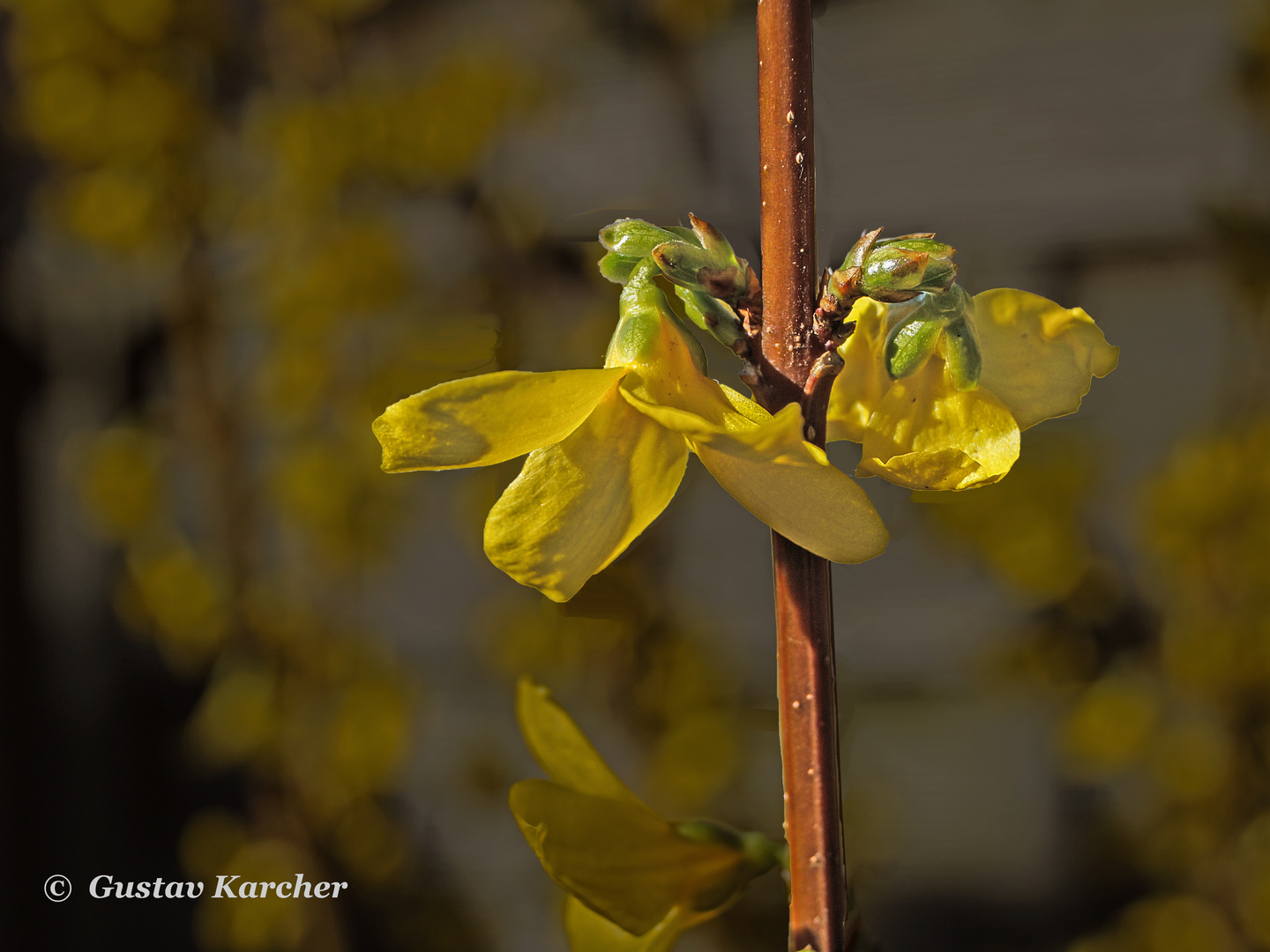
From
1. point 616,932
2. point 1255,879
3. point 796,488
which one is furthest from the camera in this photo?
point 1255,879

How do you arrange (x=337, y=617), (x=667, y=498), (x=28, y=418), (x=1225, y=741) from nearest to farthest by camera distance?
(x=667, y=498) → (x=1225, y=741) → (x=337, y=617) → (x=28, y=418)

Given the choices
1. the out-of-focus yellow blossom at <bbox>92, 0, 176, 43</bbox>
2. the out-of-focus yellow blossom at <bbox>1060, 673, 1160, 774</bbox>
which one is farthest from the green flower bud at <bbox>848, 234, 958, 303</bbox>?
the out-of-focus yellow blossom at <bbox>92, 0, 176, 43</bbox>

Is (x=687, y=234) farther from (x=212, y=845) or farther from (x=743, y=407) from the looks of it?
(x=212, y=845)

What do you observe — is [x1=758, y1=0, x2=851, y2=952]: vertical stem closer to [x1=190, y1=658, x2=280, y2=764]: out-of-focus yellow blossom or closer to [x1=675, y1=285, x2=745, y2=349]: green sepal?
[x1=675, y1=285, x2=745, y2=349]: green sepal

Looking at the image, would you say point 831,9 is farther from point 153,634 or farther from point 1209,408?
point 153,634

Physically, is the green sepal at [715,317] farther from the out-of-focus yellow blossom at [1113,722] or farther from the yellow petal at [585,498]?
the out-of-focus yellow blossom at [1113,722]

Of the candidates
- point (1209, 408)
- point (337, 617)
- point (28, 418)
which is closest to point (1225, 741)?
point (1209, 408)

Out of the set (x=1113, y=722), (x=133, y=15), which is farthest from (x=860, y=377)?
(x=133, y=15)
